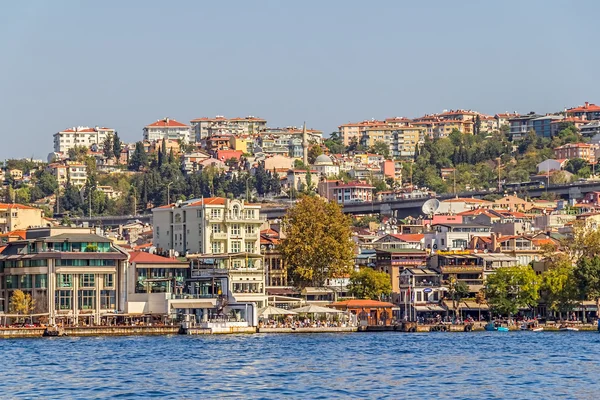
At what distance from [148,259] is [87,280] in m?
5.42

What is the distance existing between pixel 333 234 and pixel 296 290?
4.47 metres

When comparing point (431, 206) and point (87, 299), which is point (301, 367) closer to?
point (87, 299)

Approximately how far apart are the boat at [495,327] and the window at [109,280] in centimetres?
2311

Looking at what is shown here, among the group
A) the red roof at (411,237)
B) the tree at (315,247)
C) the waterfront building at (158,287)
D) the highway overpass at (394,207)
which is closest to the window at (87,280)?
the waterfront building at (158,287)

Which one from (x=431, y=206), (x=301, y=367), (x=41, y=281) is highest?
(x=431, y=206)

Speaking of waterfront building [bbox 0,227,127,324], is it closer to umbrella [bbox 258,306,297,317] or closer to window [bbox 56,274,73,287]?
window [bbox 56,274,73,287]

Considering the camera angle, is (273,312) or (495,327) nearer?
(273,312)

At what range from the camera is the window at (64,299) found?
85.9 m

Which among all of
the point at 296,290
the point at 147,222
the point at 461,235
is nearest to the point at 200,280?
the point at 296,290

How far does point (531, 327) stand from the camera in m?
92.2

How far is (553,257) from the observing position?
345 ft

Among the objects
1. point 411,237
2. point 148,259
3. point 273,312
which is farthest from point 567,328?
point 411,237

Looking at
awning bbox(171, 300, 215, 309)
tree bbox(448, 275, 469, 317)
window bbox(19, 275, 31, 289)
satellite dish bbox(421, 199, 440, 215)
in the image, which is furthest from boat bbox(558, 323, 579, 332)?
satellite dish bbox(421, 199, 440, 215)

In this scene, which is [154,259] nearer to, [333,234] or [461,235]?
[333,234]
